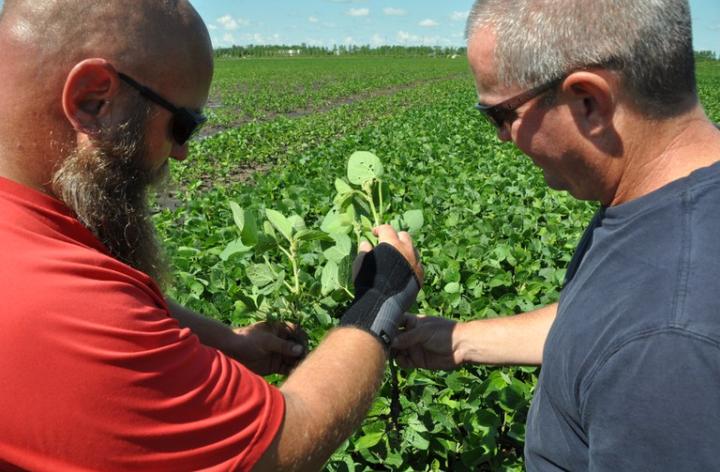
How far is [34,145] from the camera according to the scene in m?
1.25

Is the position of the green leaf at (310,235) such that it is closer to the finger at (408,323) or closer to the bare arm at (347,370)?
the bare arm at (347,370)

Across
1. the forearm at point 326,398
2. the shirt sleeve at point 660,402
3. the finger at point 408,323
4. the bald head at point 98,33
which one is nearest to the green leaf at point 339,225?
the finger at point 408,323

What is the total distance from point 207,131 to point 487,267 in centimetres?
1643

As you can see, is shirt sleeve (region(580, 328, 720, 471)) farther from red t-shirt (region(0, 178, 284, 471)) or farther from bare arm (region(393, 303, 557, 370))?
bare arm (region(393, 303, 557, 370))

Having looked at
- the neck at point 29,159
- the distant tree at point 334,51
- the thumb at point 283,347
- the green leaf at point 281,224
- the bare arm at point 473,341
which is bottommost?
the bare arm at point 473,341

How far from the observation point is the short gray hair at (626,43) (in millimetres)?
1222

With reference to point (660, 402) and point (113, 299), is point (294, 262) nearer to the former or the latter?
point (113, 299)

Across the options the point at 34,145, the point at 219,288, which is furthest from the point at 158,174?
the point at 219,288

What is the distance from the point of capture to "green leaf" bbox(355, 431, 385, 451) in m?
2.16

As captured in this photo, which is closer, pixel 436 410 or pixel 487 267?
pixel 436 410

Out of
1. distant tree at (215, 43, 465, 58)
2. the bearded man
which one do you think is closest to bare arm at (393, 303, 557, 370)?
the bearded man

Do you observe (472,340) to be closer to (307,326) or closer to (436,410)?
(436,410)

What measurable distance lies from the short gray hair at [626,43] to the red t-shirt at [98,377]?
0.87m

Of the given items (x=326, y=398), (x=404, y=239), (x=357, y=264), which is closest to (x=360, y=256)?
(x=357, y=264)
